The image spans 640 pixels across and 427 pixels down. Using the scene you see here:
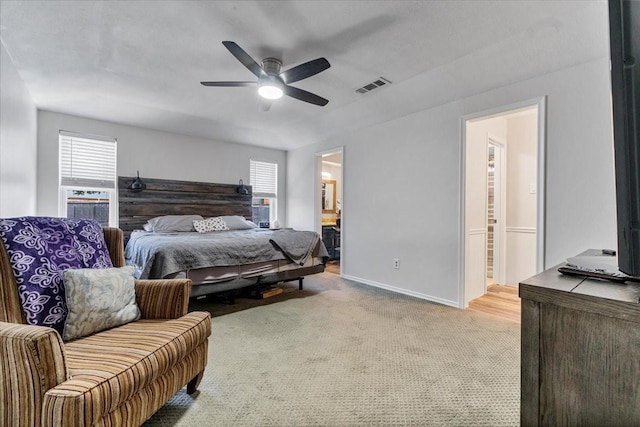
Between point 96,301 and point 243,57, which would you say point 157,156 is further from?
point 96,301

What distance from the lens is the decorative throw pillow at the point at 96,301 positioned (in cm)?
150

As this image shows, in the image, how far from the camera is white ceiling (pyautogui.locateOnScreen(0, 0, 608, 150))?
2.09 meters

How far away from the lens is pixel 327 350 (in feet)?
7.67

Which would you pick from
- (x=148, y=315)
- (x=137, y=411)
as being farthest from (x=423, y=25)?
(x=137, y=411)

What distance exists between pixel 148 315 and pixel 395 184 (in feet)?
10.5

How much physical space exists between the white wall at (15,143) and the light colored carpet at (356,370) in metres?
2.09

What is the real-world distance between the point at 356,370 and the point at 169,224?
342cm

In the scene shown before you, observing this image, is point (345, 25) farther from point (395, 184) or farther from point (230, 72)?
point (395, 184)

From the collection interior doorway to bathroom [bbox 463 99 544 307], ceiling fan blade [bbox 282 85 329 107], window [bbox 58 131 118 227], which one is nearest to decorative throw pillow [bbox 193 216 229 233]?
window [bbox 58 131 118 227]

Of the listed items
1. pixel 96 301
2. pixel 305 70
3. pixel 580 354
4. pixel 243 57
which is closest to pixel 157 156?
pixel 243 57

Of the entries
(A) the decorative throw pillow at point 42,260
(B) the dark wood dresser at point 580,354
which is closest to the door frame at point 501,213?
(B) the dark wood dresser at point 580,354

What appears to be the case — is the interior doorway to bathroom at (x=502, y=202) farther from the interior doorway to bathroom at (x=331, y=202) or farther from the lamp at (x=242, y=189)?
the lamp at (x=242, y=189)

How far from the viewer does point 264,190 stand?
5914 mm

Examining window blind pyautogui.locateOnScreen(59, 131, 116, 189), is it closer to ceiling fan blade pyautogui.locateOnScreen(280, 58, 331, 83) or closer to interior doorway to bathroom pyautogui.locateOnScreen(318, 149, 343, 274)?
ceiling fan blade pyautogui.locateOnScreen(280, 58, 331, 83)
